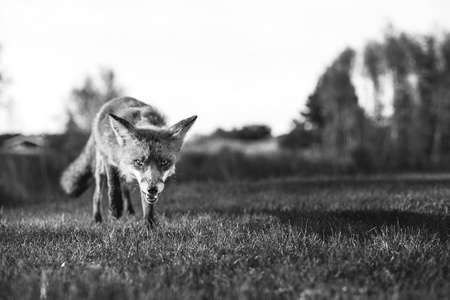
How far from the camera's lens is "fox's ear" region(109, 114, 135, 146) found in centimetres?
569

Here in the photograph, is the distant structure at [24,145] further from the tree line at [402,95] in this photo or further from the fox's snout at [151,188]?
the tree line at [402,95]

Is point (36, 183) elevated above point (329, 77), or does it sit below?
below

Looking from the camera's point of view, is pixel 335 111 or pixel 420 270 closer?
pixel 420 270

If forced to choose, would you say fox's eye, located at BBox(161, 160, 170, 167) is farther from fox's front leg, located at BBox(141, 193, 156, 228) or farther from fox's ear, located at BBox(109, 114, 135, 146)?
fox's front leg, located at BBox(141, 193, 156, 228)

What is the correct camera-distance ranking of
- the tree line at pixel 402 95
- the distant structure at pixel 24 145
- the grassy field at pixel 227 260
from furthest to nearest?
the tree line at pixel 402 95 → the distant structure at pixel 24 145 → the grassy field at pixel 227 260

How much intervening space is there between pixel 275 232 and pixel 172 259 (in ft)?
4.86

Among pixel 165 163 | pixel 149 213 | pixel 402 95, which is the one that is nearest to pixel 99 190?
pixel 149 213

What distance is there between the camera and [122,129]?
5863 mm

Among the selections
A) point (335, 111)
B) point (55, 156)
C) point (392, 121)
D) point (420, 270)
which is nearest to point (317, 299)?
point (420, 270)

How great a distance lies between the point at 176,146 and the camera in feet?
20.1

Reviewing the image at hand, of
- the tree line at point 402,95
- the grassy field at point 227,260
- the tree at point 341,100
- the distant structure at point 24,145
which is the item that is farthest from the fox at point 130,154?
the tree at point 341,100

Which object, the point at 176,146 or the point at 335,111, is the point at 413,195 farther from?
the point at 335,111

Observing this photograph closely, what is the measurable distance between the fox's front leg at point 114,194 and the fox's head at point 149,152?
591 millimetres

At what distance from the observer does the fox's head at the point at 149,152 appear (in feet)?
17.4
